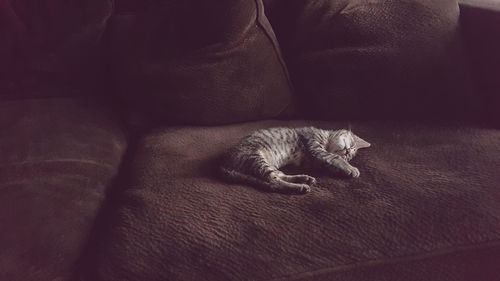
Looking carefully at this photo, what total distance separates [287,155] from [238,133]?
19 centimetres

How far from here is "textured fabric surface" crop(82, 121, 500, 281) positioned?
3.08ft

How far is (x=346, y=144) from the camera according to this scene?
1.30 meters

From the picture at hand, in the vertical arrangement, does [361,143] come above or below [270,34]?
below

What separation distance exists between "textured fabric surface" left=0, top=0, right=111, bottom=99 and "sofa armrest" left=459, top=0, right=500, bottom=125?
1.17 metres

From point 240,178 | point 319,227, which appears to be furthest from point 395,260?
point 240,178

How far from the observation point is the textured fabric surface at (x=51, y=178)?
98cm

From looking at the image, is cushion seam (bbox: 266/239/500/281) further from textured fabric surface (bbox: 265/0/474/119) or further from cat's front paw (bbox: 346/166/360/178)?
textured fabric surface (bbox: 265/0/474/119)

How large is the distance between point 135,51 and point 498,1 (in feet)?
3.69

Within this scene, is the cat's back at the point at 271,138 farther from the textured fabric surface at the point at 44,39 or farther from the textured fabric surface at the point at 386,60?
the textured fabric surface at the point at 44,39

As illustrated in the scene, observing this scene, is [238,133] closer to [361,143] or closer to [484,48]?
[361,143]

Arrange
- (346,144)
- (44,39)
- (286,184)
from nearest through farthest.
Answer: (286,184) → (346,144) → (44,39)

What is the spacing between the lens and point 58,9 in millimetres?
1624

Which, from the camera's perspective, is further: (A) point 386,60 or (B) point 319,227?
(A) point 386,60

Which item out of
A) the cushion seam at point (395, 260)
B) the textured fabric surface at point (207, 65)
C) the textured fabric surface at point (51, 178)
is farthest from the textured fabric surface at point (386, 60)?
the textured fabric surface at point (51, 178)
